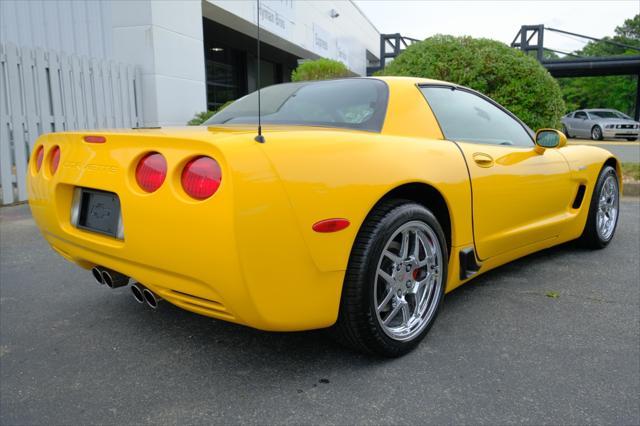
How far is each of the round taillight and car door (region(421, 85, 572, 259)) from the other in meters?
1.56

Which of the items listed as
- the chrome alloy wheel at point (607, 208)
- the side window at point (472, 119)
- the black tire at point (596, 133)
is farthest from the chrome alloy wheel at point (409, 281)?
the black tire at point (596, 133)

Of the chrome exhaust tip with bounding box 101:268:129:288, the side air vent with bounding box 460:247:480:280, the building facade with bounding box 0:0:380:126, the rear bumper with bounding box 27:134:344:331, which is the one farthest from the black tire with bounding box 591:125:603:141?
the chrome exhaust tip with bounding box 101:268:129:288

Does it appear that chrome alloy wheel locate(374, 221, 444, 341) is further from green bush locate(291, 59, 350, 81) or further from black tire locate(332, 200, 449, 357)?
green bush locate(291, 59, 350, 81)

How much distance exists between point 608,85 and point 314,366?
5058cm

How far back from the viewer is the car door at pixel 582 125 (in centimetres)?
2083

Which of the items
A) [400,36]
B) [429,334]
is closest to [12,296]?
[429,334]

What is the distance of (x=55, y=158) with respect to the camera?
2.59 m

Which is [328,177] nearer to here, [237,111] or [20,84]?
[237,111]

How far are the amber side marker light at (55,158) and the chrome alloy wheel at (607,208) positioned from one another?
149 inches

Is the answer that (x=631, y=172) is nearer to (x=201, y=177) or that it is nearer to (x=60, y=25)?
(x=201, y=177)

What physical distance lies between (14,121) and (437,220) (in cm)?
589

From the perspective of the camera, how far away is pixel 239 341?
256cm

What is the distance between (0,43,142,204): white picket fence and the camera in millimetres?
6441

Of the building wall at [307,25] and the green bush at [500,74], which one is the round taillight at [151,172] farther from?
the building wall at [307,25]
